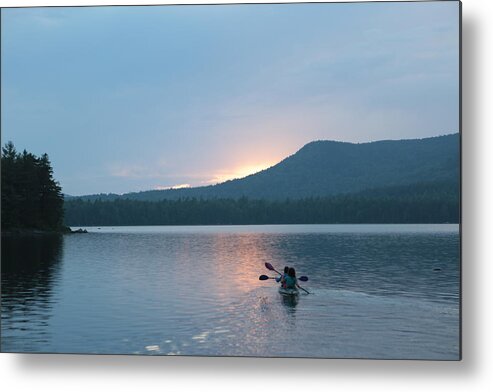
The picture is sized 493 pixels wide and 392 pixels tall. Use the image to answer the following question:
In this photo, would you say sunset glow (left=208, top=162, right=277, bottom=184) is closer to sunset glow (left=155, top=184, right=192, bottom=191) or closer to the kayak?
sunset glow (left=155, top=184, right=192, bottom=191)

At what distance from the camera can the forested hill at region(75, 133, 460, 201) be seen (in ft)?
33.1

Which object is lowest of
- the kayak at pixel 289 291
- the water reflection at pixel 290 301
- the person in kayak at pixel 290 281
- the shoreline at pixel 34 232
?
the water reflection at pixel 290 301

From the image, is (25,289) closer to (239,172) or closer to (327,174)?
(239,172)

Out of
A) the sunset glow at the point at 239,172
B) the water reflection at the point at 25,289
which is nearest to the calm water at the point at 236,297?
the water reflection at the point at 25,289

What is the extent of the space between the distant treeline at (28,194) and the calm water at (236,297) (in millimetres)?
416

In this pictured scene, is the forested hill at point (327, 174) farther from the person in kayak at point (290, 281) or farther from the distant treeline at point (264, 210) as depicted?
the person in kayak at point (290, 281)

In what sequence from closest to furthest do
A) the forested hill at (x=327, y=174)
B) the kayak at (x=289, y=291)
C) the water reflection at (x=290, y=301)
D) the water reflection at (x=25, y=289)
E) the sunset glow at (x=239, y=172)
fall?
1. the water reflection at (x=25, y=289)
2. the forested hill at (x=327, y=174)
3. the sunset glow at (x=239, y=172)
4. the water reflection at (x=290, y=301)
5. the kayak at (x=289, y=291)

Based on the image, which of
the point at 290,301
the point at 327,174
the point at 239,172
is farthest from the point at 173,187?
the point at 290,301

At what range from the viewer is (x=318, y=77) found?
10156 millimetres

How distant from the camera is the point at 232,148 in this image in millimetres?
10898

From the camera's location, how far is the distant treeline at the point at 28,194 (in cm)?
976

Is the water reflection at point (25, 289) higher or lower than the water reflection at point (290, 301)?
higher

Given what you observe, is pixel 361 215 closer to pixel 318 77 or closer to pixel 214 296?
pixel 318 77

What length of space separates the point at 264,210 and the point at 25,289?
4.56 metres
